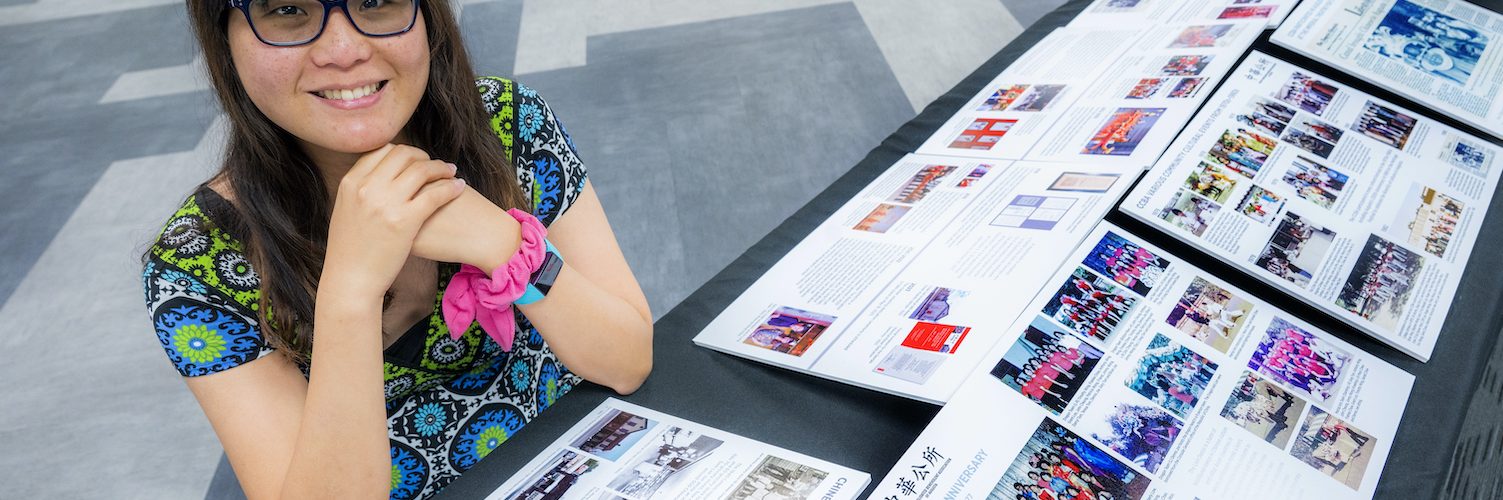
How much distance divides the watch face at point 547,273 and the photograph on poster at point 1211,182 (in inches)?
34.4

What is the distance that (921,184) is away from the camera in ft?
4.95

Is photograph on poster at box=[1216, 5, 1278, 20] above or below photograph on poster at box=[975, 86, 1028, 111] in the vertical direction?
above

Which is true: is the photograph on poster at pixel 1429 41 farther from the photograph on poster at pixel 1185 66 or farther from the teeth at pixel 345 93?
the teeth at pixel 345 93

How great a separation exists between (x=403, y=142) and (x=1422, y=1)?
6.05 ft

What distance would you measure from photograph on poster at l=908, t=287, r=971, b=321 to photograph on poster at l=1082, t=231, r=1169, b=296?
0.55 ft

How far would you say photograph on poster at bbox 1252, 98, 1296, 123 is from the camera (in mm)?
1489

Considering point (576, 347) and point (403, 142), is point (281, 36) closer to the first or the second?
point (403, 142)

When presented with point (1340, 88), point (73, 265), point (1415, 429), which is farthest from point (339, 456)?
point (73, 265)

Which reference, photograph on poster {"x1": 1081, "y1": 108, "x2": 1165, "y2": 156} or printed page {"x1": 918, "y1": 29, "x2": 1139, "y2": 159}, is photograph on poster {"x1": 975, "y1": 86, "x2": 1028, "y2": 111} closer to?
printed page {"x1": 918, "y1": 29, "x2": 1139, "y2": 159}

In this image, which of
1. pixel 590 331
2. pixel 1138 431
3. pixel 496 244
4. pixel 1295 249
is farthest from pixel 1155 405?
pixel 496 244

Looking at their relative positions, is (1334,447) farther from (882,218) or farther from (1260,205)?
(882,218)

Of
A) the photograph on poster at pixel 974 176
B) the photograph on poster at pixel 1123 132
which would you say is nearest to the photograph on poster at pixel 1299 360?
the photograph on poster at pixel 1123 132

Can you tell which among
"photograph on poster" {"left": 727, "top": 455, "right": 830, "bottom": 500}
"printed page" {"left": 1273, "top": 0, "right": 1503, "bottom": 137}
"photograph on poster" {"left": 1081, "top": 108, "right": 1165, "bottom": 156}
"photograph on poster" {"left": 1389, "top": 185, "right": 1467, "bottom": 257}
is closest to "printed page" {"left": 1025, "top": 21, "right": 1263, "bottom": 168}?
"photograph on poster" {"left": 1081, "top": 108, "right": 1165, "bottom": 156}

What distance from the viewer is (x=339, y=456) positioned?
96 centimetres
